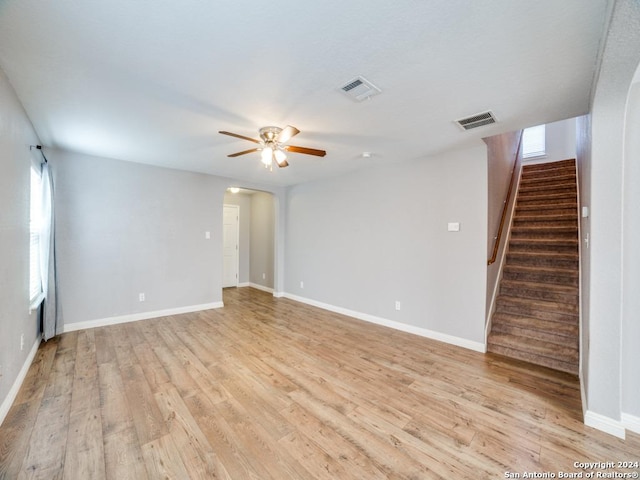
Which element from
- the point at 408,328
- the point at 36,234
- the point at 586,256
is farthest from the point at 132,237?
the point at 586,256

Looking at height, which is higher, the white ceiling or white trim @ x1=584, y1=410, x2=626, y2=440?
the white ceiling

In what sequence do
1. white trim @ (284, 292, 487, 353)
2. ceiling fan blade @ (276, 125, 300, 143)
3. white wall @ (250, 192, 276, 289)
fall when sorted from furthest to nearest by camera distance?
white wall @ (250, 192, 276, 289) < white trim @ (284, 292, 487, 353) < ceiling fan blade @ (276, 125, 300, 143)

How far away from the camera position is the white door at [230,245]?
7062mm

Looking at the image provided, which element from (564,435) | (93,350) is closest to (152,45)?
(93,350)

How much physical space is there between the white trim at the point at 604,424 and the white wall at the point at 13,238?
4.31 meters

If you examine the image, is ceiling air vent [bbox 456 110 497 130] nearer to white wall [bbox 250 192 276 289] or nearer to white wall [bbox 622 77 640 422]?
white wall [bbox 622 77 640 422]

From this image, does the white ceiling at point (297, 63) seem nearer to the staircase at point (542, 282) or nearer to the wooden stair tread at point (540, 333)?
the staircase at point (542, 282)

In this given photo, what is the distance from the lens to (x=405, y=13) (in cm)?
139

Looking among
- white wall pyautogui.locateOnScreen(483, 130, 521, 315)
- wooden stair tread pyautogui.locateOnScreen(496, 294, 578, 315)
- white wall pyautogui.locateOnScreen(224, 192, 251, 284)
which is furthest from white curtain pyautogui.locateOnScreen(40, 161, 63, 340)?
wooden stair tread pyautogui.locateOnScreen(496, 294, 578, 315)

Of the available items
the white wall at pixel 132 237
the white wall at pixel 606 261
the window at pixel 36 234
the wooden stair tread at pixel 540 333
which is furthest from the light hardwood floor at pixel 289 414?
the white wall at pixel 132 237

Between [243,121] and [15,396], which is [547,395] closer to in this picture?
[243,121]

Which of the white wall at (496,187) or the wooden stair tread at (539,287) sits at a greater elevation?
the white wall at (496,187)

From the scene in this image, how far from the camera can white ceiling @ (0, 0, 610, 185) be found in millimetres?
1401

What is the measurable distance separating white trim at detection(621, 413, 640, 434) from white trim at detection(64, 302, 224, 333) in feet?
17.2
